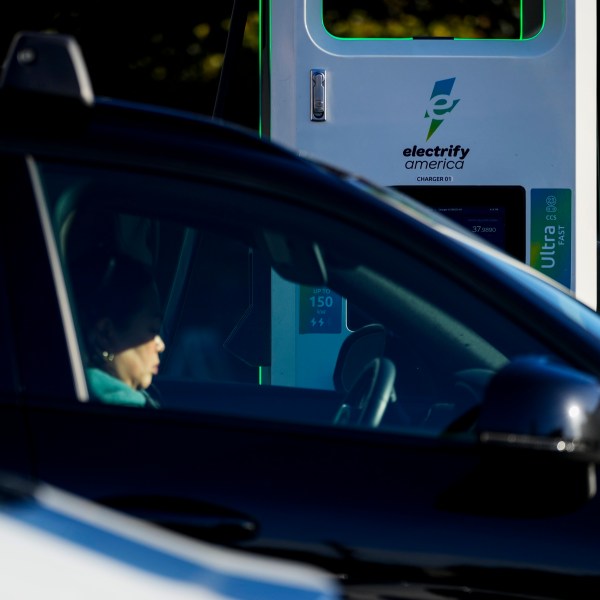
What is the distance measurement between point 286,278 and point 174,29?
12926 mm

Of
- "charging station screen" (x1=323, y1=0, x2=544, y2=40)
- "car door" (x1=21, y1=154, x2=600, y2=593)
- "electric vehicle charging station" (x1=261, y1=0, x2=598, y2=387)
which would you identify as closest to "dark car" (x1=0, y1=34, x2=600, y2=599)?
"car door" (x1=21, y1=154, x2=600, y2=593)

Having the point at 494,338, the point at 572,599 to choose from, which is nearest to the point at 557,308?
the point at 494,338

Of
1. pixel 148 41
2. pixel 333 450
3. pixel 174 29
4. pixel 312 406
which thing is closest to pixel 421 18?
pixel 174 29

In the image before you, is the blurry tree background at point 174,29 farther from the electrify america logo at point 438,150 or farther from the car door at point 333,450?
the car door at point 333,450

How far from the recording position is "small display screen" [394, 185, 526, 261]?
209 inches

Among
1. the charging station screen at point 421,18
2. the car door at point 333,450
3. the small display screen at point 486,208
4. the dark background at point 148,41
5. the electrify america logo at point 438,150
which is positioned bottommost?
the car door at point 333,450

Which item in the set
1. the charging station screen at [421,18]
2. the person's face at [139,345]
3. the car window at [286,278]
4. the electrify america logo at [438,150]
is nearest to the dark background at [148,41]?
the charging station screen at [421,18]

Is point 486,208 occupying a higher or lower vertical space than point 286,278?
higher

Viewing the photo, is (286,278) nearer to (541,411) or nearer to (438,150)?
(541,411)

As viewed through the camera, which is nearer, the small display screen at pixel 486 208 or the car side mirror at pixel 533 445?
the car side mirror at pixel 533 445

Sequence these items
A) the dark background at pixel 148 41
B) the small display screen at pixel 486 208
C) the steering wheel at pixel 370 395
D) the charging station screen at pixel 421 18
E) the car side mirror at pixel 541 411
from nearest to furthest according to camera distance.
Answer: the car side mirror at pixel 541 411
the steering wheel at pixel 370 395
the small display screen at pixel 486 208
the dark background at pixel 148 41
the charging station screen at pixel 421 18

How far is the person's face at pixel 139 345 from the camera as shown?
8.25ft

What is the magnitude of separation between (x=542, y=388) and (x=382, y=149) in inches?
130

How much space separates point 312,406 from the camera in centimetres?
269
